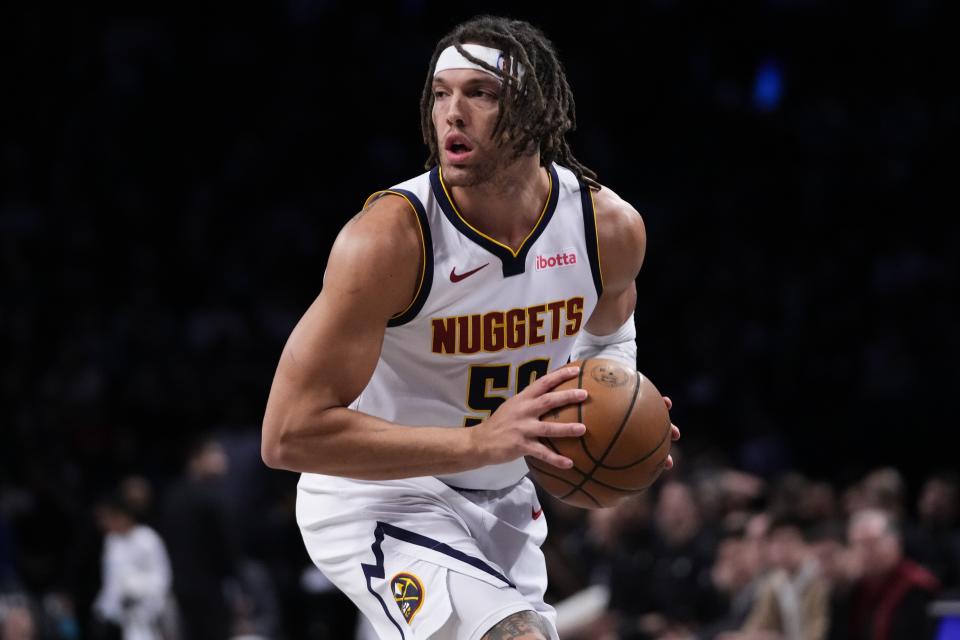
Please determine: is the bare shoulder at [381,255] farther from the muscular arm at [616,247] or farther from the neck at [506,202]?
the muscular arm at [616,247]

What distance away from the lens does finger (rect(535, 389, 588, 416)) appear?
304 cm

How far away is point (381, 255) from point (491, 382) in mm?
539

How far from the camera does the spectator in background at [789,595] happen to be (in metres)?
7.38

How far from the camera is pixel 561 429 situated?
3.03 m

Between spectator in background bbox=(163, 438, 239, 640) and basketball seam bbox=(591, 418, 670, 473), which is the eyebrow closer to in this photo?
basketball seam bbox=(591, 418, 670, 473)

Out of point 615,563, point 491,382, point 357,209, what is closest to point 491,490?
point 491,382

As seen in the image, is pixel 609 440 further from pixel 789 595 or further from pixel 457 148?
pixel 789 595

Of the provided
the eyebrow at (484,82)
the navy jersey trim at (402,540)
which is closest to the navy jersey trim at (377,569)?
the navy jersey trim at (402,540)

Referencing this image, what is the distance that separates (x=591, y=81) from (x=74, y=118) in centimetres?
601

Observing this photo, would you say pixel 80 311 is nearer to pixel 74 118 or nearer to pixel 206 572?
pixel 74 118

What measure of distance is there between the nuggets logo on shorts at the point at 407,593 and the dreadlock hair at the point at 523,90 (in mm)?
1140

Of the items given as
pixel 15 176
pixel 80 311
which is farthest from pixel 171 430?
pixel 15 176

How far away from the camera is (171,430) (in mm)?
12430

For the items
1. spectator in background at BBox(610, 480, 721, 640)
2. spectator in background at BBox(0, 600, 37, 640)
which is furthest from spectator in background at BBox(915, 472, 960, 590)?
spectator in background at BBox(0, 600, 37, 640)
